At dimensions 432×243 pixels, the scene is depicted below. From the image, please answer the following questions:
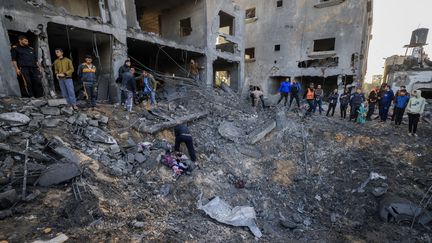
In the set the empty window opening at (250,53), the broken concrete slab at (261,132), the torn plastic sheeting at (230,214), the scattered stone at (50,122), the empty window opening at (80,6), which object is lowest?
the torn plastic sheeting at (230,214)

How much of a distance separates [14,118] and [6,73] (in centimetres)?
188

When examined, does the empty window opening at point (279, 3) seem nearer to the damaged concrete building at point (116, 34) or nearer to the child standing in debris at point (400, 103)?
the damaged concrete building at point (116, 34)

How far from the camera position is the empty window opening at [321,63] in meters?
15.1

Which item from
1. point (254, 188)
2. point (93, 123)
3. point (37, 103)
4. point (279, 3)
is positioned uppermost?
point (279, 3)

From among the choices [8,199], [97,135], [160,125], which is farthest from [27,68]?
[8,199]

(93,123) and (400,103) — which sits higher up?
(400,103)

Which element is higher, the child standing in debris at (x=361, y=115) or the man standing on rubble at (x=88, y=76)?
the man standing on rubble at (x=88, y=76)

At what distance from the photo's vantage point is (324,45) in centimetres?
1680

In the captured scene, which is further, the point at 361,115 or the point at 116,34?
the point at 361,115

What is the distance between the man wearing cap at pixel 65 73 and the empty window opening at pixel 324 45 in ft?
53.1

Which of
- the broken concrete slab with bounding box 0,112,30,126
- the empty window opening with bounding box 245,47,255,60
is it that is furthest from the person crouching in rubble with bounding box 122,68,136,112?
the empty window opening with bounding box 245,47,255,60

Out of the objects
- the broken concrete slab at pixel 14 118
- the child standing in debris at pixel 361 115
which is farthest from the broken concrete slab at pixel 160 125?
the child standing in debris at pixel 361 115

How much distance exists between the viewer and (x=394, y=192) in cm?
545

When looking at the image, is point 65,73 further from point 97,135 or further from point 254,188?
point 254,188
